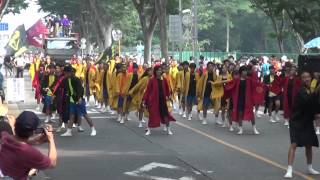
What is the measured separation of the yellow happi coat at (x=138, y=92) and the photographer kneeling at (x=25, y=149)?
1191 centimetres

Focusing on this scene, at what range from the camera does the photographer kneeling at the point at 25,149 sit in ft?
17.3

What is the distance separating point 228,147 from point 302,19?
56.2ft

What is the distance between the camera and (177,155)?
1268 centimetres

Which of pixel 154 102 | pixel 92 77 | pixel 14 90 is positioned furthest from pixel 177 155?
pixel 14 90

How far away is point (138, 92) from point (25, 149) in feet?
41.7

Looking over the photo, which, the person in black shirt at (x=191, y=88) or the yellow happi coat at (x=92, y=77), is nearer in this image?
the person in black shirt at (x=191, y=88)

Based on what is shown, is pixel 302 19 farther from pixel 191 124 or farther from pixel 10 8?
pixel 10 8

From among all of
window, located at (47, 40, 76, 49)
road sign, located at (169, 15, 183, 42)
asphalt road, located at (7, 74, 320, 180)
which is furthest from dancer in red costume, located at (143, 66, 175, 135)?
window, located at (47, 40, 76, 49)

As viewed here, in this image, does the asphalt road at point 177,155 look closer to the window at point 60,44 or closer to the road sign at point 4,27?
the road sign at point 4,27

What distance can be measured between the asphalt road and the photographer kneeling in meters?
4.95

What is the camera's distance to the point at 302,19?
2983 centimetres

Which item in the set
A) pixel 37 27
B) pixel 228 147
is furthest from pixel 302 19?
pixel 37 27

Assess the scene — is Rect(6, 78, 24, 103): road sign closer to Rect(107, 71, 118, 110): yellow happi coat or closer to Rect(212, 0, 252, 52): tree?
Rect(107, 71, 118, 110): yellow happi coat

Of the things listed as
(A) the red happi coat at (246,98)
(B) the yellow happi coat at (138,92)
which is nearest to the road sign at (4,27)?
(B) the yellow happi coat at (138,92)
